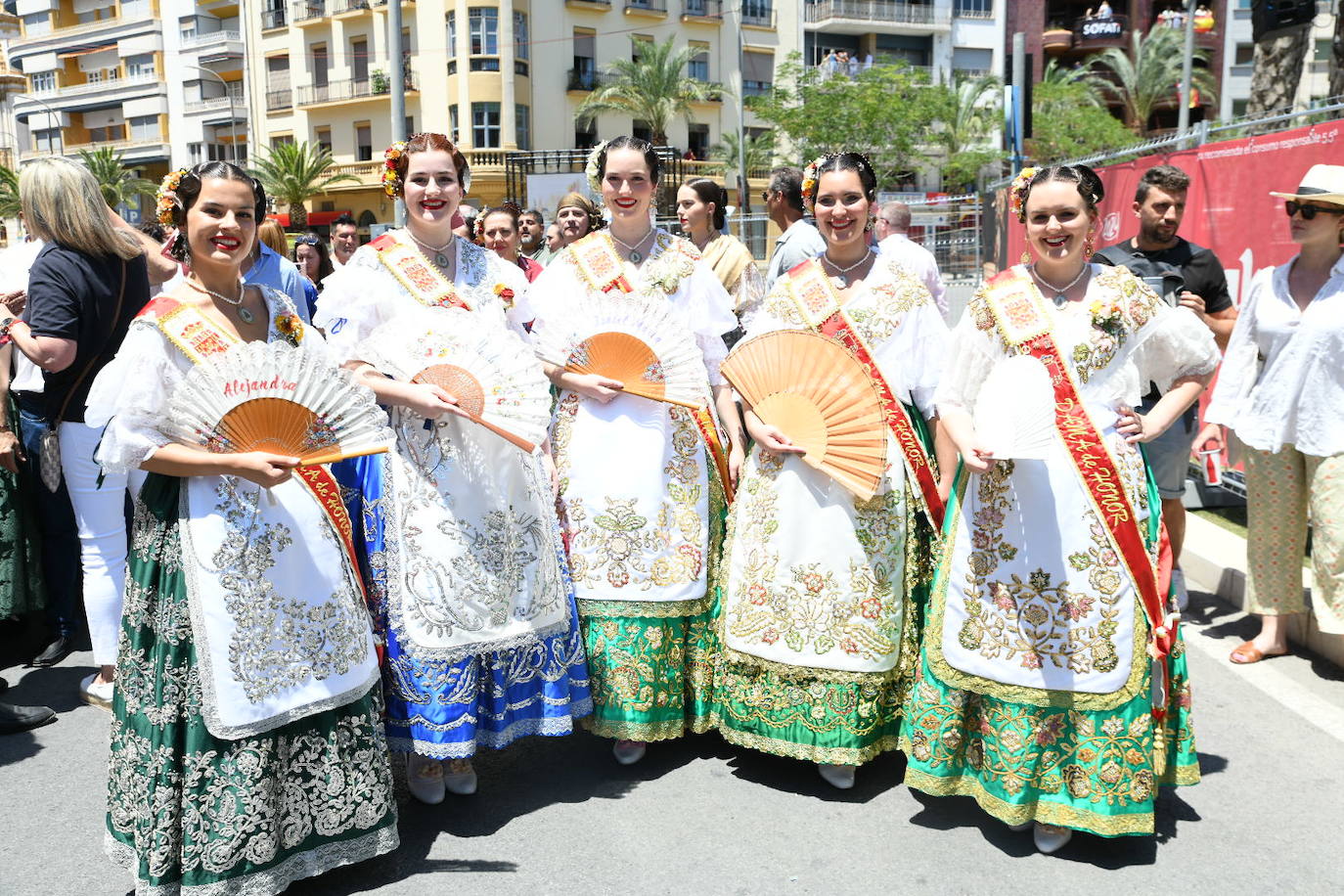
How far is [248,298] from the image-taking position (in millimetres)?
2926

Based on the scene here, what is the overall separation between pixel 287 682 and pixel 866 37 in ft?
154

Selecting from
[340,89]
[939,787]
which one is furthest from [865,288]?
[340,89]

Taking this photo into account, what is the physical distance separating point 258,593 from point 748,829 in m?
1.57

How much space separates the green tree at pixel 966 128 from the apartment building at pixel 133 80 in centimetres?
2733

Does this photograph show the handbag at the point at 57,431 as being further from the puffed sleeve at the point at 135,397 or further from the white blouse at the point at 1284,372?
the white blouse at the point at 1284,372

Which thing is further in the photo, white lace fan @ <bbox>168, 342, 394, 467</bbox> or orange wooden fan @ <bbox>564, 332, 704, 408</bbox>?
orange wooden fan @ <bbox>564, 332, 704, 408</bbox>

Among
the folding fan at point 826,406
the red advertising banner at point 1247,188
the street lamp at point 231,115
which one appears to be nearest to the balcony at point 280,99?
the street lamp at point 231,115

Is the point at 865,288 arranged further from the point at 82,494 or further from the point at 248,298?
the point at 82,494

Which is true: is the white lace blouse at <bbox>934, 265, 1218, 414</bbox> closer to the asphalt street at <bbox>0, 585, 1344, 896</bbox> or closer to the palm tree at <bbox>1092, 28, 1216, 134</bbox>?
the asphalt street at <bbox>0, 585, 1344, 896</bbox>

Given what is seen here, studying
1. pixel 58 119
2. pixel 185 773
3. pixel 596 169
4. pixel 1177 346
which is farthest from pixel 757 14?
pixel 185 773

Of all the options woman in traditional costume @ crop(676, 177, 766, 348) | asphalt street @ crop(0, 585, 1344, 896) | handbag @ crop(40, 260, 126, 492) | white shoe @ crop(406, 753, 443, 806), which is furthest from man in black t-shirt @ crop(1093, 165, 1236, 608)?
handbag @ crop(40, 260, 126, 492)

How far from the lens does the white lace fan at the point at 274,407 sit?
2.57 metres

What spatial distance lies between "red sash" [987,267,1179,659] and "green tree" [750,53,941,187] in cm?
3196

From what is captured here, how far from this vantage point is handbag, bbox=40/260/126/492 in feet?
13.4
